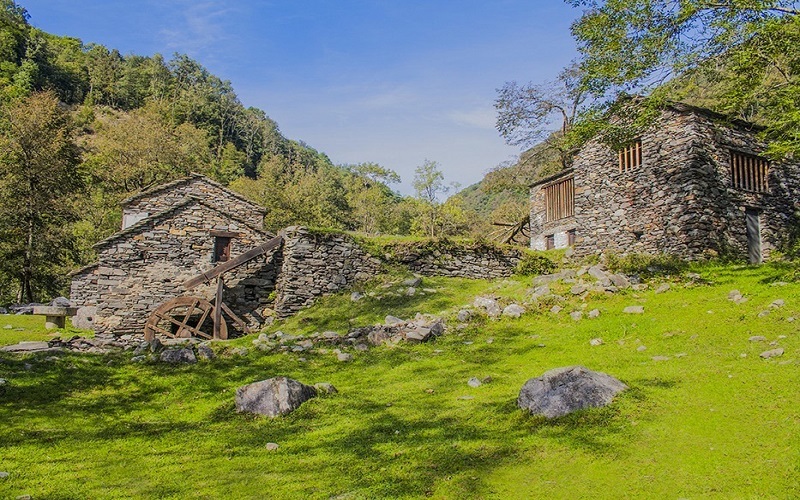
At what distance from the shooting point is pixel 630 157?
65.4ft

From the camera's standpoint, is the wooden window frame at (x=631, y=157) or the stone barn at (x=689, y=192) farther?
the wooden window frame at (x=631, y=157)

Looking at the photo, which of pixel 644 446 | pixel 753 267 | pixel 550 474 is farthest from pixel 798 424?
pixel 753 267

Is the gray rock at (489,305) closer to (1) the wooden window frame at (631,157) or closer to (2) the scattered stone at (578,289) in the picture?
(2) the scattered stone at (578,289)

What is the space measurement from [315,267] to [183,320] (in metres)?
6.06

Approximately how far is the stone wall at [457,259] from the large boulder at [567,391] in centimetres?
1164

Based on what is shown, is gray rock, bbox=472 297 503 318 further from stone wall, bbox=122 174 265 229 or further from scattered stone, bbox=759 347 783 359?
stone wall, bbox=122 174 265 229

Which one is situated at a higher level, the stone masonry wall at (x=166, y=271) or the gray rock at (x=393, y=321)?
the stone masonry wall at (x=166, y=271)

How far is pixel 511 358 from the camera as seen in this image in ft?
32.7

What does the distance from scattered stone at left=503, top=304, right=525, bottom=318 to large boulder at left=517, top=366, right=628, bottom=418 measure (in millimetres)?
5894

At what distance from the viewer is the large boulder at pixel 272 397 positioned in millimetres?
7742

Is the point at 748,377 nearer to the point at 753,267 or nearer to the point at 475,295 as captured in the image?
the point at 475,295

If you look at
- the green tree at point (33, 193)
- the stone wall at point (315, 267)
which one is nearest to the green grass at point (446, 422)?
the stone wall at point (315, 267)

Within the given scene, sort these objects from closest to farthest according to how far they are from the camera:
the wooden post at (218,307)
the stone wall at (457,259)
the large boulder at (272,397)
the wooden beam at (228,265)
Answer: the large boulder at (272,397), the wooden post at (218,307), the wooden beam at (228,265), the stone wall at (457,259)

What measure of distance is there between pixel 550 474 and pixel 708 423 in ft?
7.21
